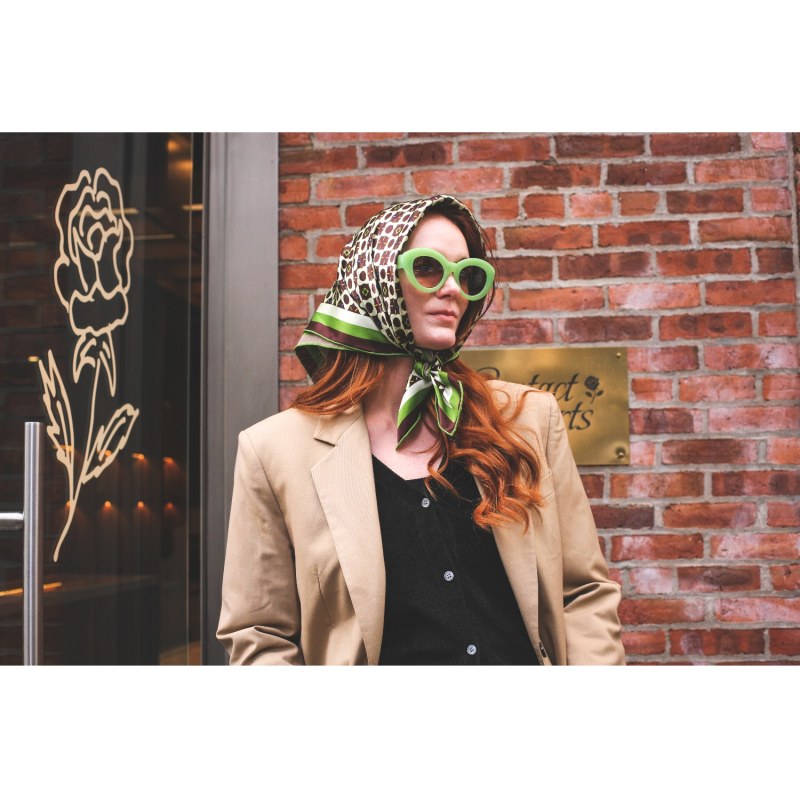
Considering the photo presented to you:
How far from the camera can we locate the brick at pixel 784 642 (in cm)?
218

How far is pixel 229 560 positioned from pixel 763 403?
5.22 feet

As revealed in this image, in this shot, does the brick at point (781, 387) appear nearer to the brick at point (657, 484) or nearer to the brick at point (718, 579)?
the brick at point (657, 484)

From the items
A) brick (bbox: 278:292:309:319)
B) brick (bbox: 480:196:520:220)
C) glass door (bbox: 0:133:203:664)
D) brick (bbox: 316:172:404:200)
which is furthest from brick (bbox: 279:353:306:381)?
brick (bbox: 480:196:520:220)

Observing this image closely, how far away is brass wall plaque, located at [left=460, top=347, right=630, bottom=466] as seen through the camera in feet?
7.34

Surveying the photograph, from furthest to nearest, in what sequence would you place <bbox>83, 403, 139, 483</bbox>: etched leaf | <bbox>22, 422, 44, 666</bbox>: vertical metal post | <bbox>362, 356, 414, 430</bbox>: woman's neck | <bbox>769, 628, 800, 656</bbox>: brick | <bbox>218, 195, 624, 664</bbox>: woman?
<bbox>769, 628, 800, 656</bbox>: brick → <bbox>83, 403, 139, 483</bbox>: etched leaf → <bbox>362, 356, 414, 430</bbox>: woman's neck → <bbox>218, 195, 624, 664</bbox>: woman → <bbox>22, 422, 44, 666</bbox>: vertical metal post

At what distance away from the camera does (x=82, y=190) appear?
5.92 ft

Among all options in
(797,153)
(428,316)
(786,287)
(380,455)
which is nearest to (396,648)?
(380,455)

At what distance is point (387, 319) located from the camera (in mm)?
1542

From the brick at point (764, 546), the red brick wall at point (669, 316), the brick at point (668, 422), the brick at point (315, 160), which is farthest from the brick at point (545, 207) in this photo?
the brick at point (764, 546)

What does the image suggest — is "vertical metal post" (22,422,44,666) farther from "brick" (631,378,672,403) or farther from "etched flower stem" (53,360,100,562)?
"brick" (631,378,672,403)

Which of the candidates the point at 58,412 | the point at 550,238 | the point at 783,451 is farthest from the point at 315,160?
the point at 783,451

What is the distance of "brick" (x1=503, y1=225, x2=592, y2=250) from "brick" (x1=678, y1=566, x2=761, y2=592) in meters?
1.00

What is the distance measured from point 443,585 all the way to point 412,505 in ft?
0.54

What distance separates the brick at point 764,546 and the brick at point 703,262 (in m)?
0.77
